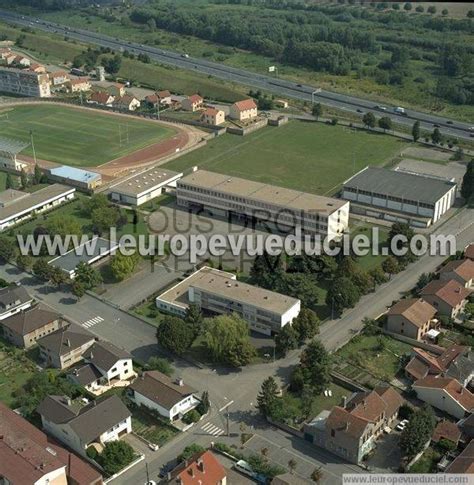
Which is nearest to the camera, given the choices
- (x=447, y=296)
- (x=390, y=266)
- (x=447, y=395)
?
(x=447, y=395)

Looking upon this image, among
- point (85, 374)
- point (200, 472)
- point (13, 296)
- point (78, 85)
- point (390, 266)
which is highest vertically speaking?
point (78, 85)

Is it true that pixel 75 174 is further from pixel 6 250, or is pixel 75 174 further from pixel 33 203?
pixel 6 250

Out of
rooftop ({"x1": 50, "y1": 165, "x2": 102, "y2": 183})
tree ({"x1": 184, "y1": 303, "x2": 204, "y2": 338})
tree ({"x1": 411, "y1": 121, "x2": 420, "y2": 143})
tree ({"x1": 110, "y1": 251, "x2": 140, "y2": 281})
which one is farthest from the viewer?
tree ({"x1": 411, "y1": 121, "x2": 420, "y2": 143})

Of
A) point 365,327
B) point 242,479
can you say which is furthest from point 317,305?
point 242,479

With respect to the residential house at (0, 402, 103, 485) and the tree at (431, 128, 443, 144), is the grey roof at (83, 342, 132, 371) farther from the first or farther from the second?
the tree at (431, 128, 443, 144)

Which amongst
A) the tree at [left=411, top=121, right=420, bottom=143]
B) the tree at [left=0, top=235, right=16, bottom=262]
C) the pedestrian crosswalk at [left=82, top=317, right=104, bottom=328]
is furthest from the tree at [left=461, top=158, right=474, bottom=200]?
the tree at [left=0, top=235, right=16, bottom=262]

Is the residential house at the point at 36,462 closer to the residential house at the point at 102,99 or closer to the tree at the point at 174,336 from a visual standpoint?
the tree at the point at 174,336

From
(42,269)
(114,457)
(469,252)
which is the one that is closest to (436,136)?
(469,252)
